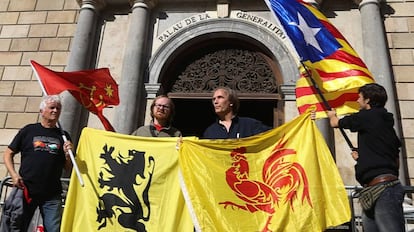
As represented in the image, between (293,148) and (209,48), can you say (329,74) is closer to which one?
(293,148)

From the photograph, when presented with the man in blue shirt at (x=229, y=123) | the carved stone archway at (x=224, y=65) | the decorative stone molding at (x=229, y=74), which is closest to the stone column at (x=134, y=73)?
the carved stone archway at (x=224, y=65)

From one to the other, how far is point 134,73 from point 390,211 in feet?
21.2

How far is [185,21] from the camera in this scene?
977 cm

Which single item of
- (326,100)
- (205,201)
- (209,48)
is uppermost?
(209,48)

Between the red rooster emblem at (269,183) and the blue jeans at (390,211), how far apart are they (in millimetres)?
753

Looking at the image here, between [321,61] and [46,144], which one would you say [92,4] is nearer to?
[46,144]

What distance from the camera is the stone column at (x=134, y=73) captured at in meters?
8.67

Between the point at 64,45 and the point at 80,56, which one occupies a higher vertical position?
the point at 64,45

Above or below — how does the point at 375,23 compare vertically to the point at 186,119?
above

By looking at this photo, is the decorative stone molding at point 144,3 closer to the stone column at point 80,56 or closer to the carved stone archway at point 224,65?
the stone column at point 80,56

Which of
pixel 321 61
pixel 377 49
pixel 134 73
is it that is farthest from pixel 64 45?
pixel 377 49

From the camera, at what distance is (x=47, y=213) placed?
4539 mm

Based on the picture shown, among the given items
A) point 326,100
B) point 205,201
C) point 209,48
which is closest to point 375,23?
point 209,48

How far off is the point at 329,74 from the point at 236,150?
1.76 metres
